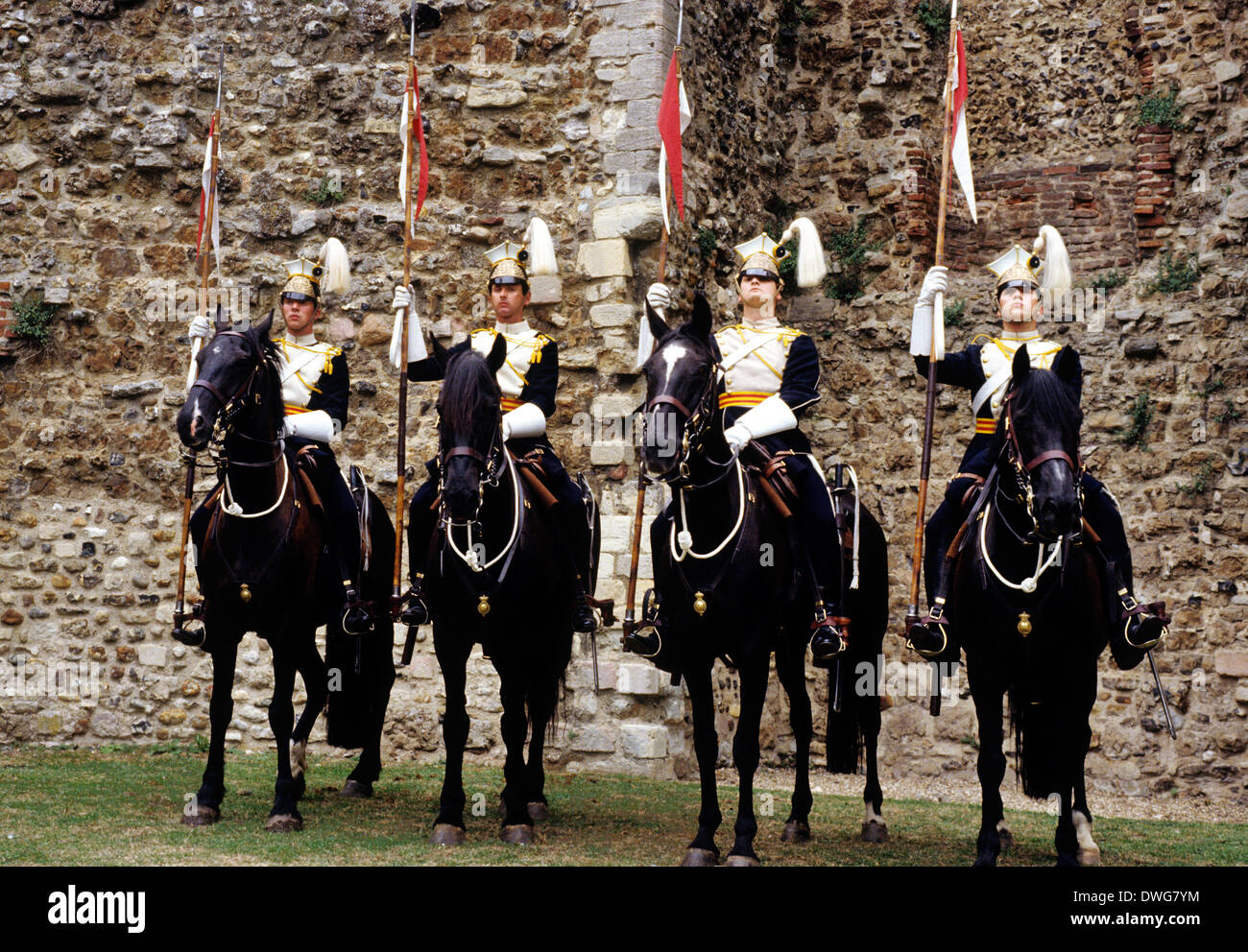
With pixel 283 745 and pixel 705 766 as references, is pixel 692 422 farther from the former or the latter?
pixel 283 745

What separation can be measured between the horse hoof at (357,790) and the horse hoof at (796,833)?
2973 millimetres

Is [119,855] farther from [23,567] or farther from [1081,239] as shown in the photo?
[1081,239]

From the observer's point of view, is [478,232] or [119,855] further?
[478,232]

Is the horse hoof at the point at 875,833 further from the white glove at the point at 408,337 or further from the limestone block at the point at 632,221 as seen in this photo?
the limestone block at the point at 632,221

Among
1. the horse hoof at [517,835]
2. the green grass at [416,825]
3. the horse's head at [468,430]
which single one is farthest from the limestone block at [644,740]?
the horse's head at [468,430]

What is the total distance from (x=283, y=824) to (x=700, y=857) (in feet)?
8.40

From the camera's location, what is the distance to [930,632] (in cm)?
775

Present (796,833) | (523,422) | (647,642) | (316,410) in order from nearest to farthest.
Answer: (647,642), (523,422), (796,833), (316,410)

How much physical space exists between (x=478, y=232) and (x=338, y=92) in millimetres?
1770

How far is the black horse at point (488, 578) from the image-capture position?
786 cm

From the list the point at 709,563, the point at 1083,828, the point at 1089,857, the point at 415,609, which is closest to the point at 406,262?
the point at 415,609

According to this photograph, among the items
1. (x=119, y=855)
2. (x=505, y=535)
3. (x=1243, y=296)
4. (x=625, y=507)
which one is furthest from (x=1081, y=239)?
(x=119, y=855)

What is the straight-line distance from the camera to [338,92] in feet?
41.0

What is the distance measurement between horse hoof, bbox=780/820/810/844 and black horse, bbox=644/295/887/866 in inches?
46.0
